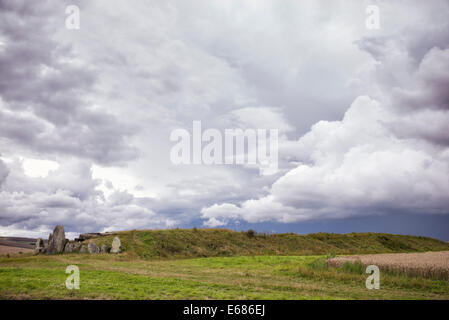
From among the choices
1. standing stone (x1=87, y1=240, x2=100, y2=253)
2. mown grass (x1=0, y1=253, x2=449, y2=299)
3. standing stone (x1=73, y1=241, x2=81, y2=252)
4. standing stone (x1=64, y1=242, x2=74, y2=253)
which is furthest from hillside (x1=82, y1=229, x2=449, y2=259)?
mown grass (x1=0, y1=253, x2=449, y2=299)

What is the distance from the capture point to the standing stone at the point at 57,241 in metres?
41.3

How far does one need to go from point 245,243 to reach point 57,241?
32826 mm

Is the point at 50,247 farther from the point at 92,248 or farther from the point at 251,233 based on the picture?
the point at 251,233

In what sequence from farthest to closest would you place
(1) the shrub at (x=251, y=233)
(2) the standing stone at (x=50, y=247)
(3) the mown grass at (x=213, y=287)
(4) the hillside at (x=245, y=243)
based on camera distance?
(1) the shrub at (x=251, y=233), (4) the hillside at (x=245, y=243), (2) the standing stone at (x=50, y=247), (3) the mown grass at (x=213, y=287)

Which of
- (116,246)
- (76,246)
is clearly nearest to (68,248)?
(76,246)

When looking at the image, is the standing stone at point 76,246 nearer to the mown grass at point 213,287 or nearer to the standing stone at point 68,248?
the standing stone at point 68,248

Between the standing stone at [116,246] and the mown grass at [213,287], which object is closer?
the mown grass at [213,287]

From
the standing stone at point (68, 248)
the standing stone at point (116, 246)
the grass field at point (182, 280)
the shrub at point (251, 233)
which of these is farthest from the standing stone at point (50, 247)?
the shrub at point (251, 233)

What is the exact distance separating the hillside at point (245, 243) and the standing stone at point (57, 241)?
5.24m

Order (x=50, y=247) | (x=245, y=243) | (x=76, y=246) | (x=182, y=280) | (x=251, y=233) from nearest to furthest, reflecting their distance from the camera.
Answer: (x=182, y=280)
(x=50, y=247)
(x=76, y=246)
(x=245, y=243)
(x=251, y=233)

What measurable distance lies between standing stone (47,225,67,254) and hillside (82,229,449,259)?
5.24 metres

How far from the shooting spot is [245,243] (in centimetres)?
5988
